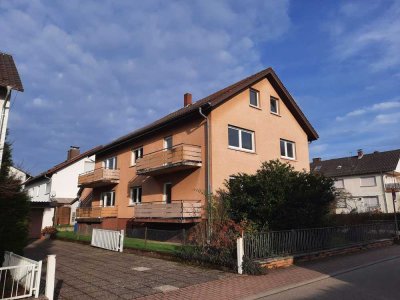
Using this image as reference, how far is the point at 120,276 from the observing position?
33.7 ft

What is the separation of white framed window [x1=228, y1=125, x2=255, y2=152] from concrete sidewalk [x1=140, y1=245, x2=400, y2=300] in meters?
8.43

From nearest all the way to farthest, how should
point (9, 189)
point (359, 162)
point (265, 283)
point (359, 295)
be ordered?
point (359, 295)
point (9, 189)
point (265, 283)
point (359, 162)

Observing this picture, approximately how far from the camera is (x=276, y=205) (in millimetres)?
14289

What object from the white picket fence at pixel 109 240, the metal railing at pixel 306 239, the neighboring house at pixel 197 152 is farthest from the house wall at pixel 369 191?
the white picket fence at pixel 109 240

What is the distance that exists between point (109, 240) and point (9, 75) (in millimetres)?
8764

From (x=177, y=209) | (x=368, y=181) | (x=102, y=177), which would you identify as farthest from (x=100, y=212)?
(x=368, y=181)

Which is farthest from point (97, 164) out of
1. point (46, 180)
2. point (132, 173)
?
point (46, 180)

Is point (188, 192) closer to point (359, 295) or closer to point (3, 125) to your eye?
point (3, 125)

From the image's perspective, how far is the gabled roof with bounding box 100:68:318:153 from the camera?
1883cm

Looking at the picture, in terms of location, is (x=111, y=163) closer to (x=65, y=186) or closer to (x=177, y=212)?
(x=65, y=186)

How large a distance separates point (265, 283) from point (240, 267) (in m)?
1.35

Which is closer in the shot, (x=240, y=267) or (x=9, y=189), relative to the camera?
(x=9, y=189)

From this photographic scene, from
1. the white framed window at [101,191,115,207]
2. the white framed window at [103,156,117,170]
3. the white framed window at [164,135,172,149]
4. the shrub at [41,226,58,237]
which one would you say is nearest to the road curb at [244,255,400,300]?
Result: the white framed window at [164,135,172,149]

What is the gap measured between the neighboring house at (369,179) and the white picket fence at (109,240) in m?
27.6
